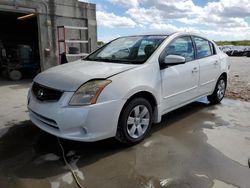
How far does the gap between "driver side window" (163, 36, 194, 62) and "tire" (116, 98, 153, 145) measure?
3.09 ft

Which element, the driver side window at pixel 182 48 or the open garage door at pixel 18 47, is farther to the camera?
the open garage door at pixel 18 47

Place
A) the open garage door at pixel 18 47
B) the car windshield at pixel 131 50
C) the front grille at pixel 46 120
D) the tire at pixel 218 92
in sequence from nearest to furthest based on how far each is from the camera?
the front grille at pixel 46 120 → the car windshield at pixel 131 50 → the tire at pixel 218 92 → the open garage door at pixel 18 47

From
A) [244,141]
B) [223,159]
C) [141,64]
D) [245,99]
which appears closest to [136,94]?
[141,64]

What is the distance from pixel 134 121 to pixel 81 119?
0.84 metres

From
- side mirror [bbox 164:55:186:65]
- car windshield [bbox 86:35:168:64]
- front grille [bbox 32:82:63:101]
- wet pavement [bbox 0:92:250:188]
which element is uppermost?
car windshield [bbox 86:35:168:64]

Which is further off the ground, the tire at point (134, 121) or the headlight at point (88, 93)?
the headlight at point (88, 93)

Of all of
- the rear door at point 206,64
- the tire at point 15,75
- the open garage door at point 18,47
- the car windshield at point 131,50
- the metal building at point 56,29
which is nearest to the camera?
the car windshield at point 131,50

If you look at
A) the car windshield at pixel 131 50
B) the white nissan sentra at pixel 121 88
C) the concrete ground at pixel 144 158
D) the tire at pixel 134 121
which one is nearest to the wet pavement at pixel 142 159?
the concrete ground at pixel 144 158

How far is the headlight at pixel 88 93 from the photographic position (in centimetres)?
292

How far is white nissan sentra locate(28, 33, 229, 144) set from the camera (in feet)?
9.66

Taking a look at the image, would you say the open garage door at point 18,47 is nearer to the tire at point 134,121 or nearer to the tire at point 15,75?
the tire at point 15,75

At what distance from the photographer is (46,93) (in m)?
3.18

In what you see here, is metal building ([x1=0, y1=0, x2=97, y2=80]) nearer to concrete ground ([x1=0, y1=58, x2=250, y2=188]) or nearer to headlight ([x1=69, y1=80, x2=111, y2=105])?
concrete ground ([x1=0, y1=58, x2=250, y2=188])

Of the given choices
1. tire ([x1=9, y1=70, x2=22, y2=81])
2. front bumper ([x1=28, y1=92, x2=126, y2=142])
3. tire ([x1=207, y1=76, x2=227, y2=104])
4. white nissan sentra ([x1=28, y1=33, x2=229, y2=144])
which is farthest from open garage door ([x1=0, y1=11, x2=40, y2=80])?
front bumper ([x1=28, y1=92, x2=126, y2=142])
